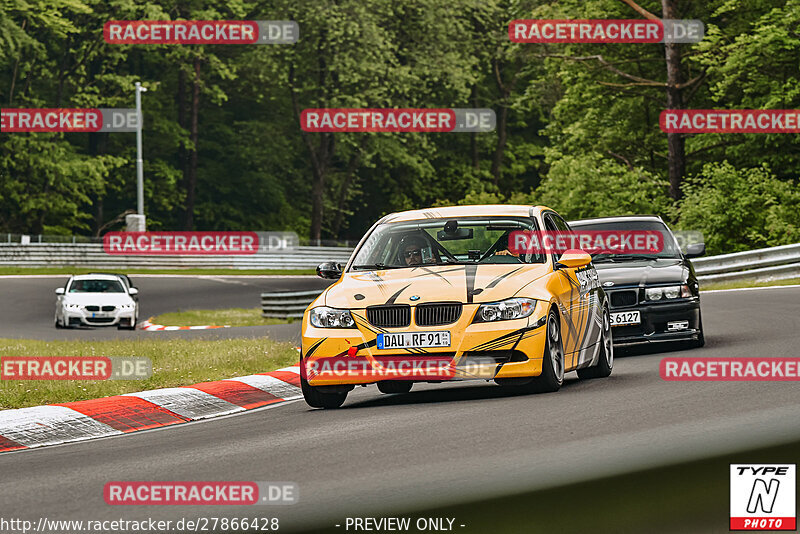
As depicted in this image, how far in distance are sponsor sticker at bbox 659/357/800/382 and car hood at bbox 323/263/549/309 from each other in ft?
6.22

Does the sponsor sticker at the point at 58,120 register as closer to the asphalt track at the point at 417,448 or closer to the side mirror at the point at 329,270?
the side mirror at the point at 329,270

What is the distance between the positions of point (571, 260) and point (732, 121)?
2859 centimetres

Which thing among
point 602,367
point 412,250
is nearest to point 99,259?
point 602,367

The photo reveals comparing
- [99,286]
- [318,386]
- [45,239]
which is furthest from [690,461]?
[45,239]

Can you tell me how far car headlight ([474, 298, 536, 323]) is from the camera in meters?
10.4

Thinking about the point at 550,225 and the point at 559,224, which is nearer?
the point at 550,225

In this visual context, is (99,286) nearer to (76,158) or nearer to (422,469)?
(422,469)

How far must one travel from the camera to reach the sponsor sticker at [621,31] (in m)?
39.2

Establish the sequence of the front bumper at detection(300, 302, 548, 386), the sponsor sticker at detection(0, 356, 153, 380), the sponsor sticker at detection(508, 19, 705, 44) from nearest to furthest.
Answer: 1. the front bumper at detection(300, 302, 548, 386)
2. the sponsor sticker at detection(0, 356, 153, 380)
3. the sponsor sticker at detection(508, 19, 705, 44)

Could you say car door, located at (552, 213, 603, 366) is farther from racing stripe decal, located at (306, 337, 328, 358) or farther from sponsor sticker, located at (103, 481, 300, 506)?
sponsor sticker, located at (103, 481, 300, 506)

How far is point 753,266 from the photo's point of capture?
100ft

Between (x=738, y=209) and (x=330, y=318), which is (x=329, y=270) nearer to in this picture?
(x=330, y=318)

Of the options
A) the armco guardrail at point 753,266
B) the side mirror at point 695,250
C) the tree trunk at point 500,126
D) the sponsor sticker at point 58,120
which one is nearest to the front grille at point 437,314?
the side mirror at point 695,250

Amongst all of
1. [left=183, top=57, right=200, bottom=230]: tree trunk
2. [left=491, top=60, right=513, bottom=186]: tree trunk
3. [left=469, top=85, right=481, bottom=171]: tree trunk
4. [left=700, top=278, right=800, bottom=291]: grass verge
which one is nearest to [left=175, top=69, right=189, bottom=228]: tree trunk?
[left=183, top=57, right=200, bottom=230]: tree trunk
